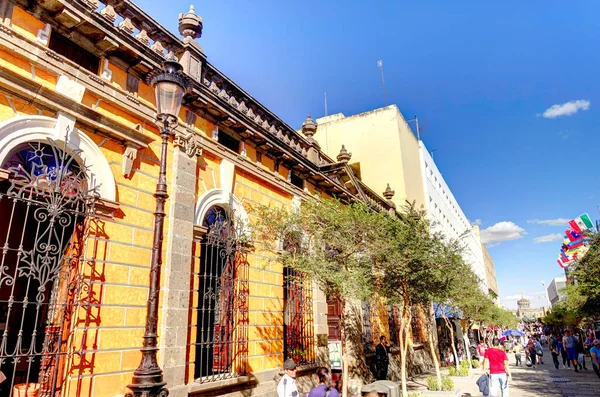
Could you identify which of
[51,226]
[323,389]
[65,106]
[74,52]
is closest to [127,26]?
[74,52]

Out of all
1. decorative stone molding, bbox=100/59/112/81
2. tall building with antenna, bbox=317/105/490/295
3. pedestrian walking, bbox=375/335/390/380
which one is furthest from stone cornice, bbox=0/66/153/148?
tall building with antenna, bbox=317/105/490/295

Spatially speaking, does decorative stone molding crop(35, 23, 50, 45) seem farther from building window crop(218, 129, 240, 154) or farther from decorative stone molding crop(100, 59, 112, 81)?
building window crop(218, 129, 240, 154)

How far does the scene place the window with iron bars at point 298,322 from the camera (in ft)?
33.7

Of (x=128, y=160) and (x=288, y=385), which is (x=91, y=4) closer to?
(x=128, y=160)

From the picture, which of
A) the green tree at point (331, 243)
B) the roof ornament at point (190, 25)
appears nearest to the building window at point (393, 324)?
the green tree at point (331, 243)

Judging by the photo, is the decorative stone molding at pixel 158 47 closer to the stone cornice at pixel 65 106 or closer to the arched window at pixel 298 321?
the stone cornice at pixel 65 106

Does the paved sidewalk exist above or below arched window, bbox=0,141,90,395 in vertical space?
below

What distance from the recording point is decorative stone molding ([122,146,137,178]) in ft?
21.3

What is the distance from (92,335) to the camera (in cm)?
561

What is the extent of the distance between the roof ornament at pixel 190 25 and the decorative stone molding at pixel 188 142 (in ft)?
6.82

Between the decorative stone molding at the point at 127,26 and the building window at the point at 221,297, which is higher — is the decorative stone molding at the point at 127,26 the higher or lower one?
the higher one

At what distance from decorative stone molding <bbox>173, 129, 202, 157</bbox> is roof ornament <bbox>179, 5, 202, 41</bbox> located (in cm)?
208

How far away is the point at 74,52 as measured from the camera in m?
6.32

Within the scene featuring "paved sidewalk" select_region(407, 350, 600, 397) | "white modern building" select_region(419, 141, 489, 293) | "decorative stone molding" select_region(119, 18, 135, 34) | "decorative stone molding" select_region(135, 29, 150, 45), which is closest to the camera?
"decorative stone molding" select_region(119, 18, 135, 34)
